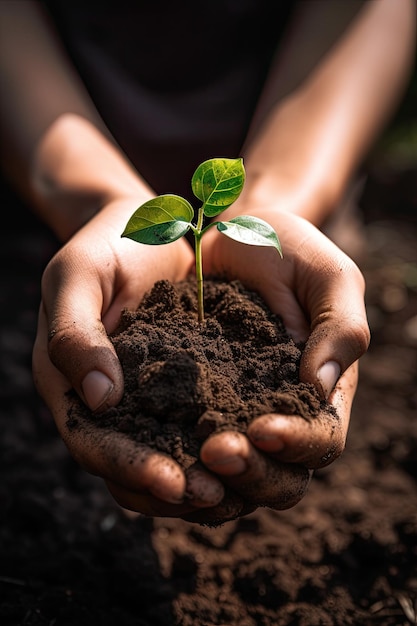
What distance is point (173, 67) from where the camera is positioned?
293cm

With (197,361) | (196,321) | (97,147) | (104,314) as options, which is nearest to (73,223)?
(97,147)

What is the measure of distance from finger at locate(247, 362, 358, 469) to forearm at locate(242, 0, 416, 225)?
3.47 ft

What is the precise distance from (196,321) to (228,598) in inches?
36.1

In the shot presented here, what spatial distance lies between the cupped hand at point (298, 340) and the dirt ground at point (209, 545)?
0.69 meters

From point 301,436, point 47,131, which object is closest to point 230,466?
point 301,436

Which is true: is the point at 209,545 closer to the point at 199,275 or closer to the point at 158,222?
the point at 199,275

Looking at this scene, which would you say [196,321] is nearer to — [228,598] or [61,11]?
[228,598]

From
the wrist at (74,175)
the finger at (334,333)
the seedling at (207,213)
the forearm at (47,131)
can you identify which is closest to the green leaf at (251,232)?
the seedling at (207,213)

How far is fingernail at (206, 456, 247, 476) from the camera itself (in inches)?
47.9

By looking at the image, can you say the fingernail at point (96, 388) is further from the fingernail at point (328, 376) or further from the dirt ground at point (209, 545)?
the dirt ground at point (209, 545)

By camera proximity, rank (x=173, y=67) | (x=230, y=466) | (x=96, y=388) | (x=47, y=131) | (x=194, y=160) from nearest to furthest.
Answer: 1. (x=230, y=466)
2. (x=96, y=388)
3. (x=47, y=131)
4. (x=173, y=67)
5. (x=194, y=160)

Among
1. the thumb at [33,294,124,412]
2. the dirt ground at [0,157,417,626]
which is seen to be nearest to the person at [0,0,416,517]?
the thumb at [33,294,124,412]

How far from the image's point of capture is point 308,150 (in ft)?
7.95

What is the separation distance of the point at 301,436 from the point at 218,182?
0.66 metres
